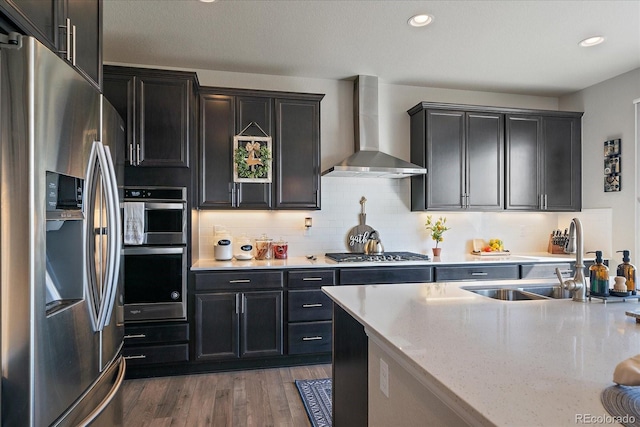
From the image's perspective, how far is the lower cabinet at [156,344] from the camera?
3.03 meters

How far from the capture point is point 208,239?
12.4 feet

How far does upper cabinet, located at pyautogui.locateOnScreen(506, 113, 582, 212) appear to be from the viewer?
4125mm

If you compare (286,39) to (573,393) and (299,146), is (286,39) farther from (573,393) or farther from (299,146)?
(573,393)

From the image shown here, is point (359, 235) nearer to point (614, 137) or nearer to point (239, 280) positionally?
point (239, 280)

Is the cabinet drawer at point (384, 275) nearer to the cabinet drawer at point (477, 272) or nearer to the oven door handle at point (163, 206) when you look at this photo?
the cabinet drawer at point (477, 272)

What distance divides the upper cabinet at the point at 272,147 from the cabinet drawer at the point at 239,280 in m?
0.67

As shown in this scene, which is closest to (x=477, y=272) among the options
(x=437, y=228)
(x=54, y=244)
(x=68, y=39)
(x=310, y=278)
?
(x=437, y=228)

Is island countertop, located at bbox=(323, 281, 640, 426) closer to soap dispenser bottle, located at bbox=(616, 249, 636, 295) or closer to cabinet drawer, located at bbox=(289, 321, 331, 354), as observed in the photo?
soap dispenser bottle, located at bbox=(616, 249, 636, 295)

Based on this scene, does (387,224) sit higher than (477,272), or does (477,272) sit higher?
(387,224)

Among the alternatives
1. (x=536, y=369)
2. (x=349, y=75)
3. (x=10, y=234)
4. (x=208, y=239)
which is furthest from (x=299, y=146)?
(x=536, y=369)

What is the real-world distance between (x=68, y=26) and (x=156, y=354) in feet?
8.12

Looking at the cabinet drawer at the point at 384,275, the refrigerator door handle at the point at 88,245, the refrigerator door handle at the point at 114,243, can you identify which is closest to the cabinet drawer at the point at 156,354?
the cabinet drawer at the point at 384,275

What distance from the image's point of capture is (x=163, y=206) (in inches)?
122

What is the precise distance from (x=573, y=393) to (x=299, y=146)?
315 cm
